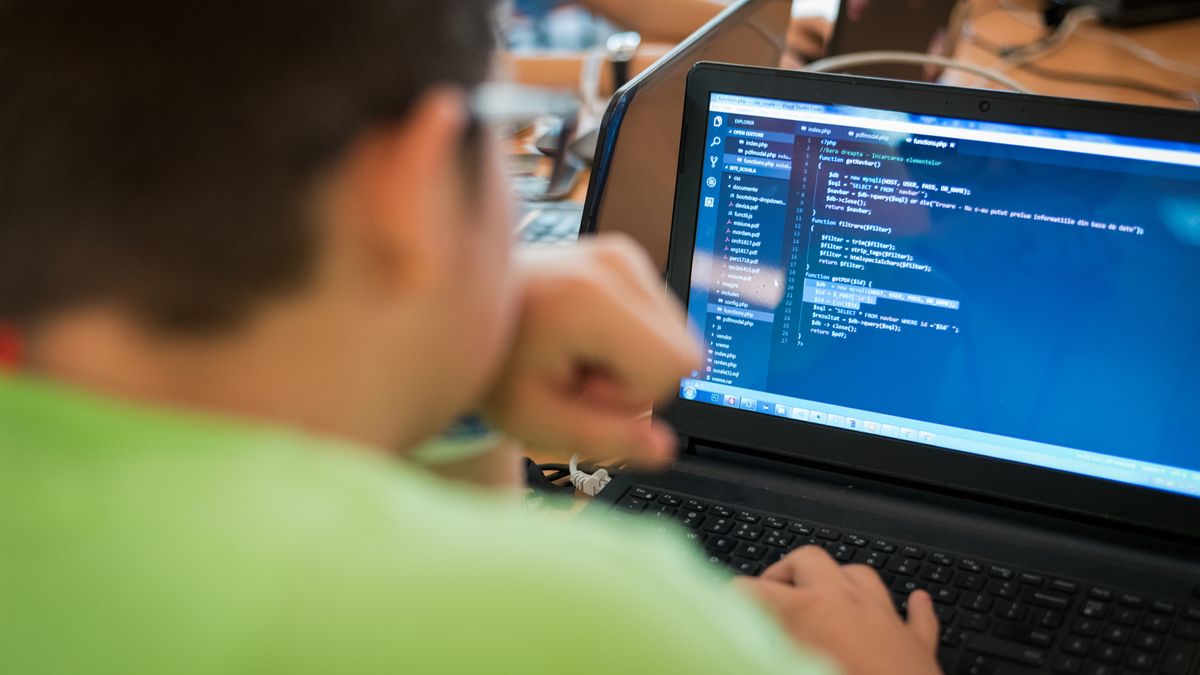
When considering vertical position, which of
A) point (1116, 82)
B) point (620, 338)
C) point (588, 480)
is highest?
point (1116, 82)

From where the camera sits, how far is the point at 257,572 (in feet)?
1.32

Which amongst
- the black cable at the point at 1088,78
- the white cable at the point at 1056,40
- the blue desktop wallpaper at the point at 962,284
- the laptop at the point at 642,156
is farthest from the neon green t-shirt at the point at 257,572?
the white cable at the point at 1056,40

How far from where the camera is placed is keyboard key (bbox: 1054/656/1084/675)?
0.77 metres

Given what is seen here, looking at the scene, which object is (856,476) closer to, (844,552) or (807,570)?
(844,552)

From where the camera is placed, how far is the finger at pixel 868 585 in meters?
0.75

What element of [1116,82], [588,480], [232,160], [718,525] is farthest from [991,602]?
[1116,82]

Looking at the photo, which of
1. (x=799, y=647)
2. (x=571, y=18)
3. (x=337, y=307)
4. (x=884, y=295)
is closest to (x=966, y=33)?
(x=571, y=18)

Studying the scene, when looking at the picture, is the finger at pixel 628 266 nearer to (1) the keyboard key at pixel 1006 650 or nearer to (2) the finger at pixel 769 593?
(2) the finger at pixel 769 593

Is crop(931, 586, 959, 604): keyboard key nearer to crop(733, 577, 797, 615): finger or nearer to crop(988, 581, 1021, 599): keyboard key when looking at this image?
crop(988, 581, 1021, 599): keyboard key

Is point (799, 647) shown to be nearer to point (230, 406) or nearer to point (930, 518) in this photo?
point (930, 518)

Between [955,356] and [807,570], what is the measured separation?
0.81 feet

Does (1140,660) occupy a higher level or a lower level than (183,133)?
lower

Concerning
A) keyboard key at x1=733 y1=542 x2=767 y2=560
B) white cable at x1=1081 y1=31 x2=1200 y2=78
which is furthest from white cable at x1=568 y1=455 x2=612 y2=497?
white cable at x1=1081 y1=31 x2=1200 y2=78

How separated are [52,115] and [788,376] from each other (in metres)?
0.66
